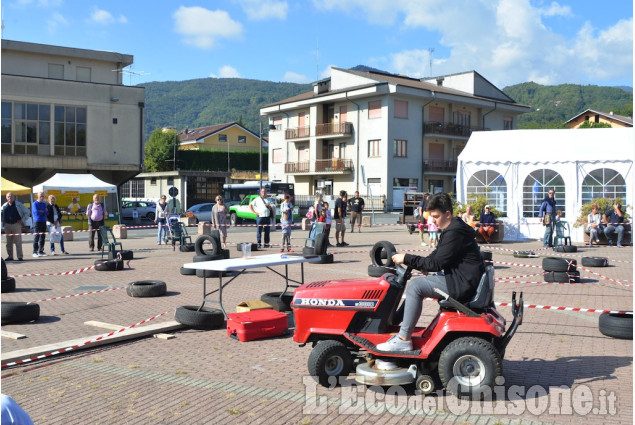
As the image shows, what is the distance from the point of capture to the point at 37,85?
39.0 meters

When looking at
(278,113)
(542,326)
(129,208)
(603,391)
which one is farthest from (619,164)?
(278,113)

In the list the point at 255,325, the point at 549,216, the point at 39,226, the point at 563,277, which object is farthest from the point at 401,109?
the point at 255,325

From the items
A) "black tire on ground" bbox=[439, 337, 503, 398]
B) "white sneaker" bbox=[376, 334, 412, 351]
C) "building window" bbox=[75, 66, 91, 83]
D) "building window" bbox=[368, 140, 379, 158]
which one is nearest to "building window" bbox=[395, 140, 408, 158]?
"building window" bbox=[368, 140, 379, 158]

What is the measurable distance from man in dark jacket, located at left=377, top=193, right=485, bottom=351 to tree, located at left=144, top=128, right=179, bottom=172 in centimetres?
7886

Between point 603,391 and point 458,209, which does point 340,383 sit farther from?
point 458,209

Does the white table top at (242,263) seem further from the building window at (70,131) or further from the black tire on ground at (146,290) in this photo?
the building window at (70,131)

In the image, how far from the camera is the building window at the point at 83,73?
44375 mm

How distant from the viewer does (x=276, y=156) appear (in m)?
67.4

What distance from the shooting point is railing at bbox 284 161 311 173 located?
205 ft

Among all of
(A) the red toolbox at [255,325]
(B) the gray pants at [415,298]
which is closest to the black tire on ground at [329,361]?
(B) the gray pants at [415,298]

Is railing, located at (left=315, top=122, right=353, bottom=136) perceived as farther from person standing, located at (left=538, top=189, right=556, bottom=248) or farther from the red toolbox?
the red toolbox

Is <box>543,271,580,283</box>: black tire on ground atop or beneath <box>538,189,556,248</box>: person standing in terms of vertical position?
beneath

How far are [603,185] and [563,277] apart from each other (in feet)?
39.4

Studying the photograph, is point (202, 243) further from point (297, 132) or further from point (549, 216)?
point (297, 132)
